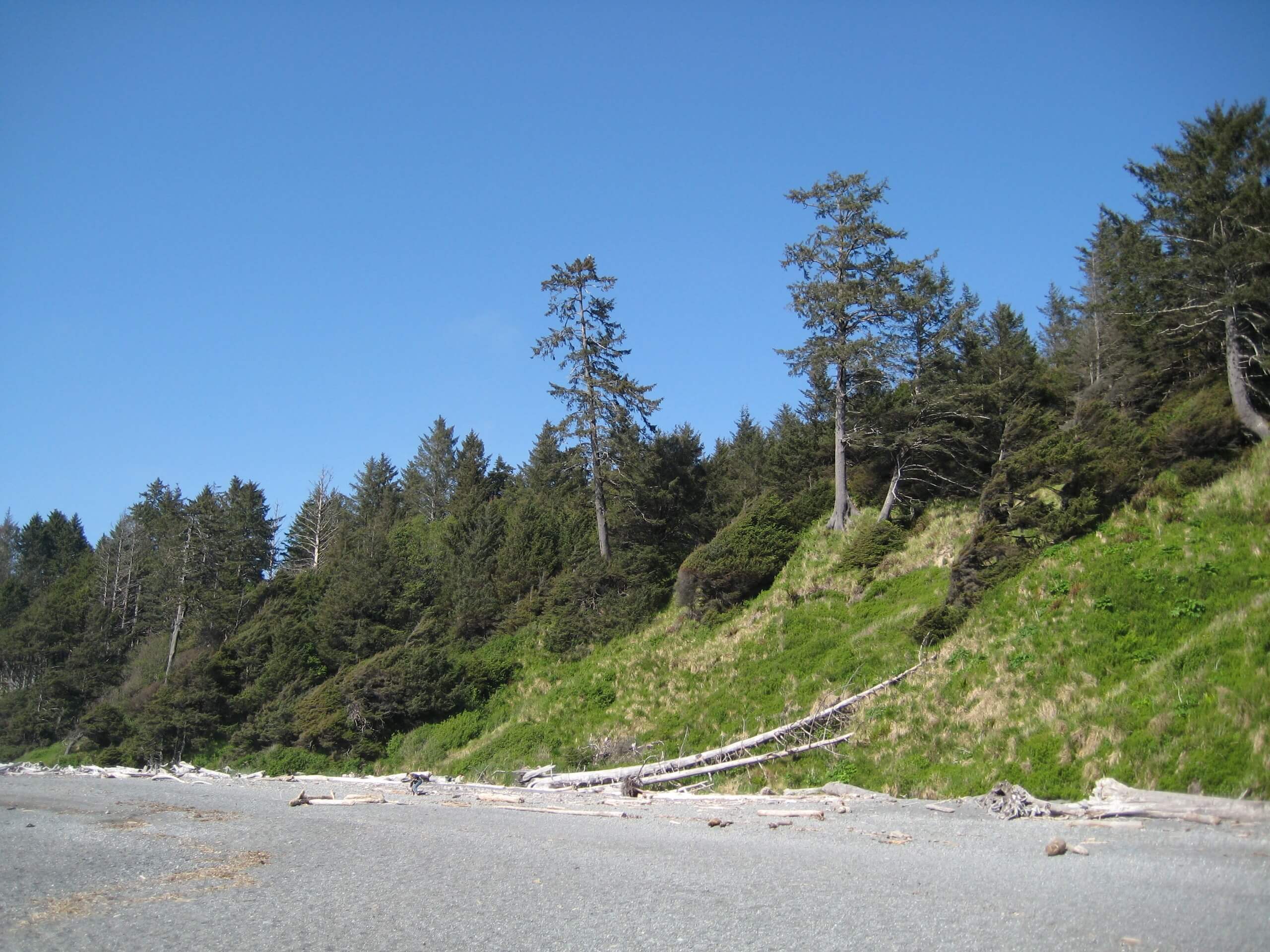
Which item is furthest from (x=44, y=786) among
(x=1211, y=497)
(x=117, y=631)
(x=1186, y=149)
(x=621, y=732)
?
(x=117, y=631)

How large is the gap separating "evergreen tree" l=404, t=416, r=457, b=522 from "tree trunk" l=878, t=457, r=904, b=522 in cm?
6058

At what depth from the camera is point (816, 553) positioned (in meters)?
29.2

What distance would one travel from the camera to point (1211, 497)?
17.4 m

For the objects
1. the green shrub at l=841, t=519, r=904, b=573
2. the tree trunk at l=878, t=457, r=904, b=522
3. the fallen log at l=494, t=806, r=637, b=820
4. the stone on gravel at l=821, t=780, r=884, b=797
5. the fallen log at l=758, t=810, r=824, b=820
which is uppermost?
the tree trunk at l=878, t=457, r=904, b=522

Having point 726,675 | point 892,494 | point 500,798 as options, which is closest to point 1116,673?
point 726,675

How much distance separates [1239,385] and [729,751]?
655 inches

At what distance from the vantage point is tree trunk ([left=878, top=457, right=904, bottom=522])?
94.8 ft

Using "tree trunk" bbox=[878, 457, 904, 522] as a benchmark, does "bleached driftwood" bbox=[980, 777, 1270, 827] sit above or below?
below

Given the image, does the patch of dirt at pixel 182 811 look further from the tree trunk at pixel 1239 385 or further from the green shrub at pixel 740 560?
the tree trunk at pixel 1239 385

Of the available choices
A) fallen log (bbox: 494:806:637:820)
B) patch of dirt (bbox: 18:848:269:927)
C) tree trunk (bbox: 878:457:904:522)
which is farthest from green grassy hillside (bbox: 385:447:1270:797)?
patch of dirt (bbox: 18:848:269:927)

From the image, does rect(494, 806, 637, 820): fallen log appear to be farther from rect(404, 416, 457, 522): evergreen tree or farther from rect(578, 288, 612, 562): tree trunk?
rect(404, 416, 457, 522): evergreen tree

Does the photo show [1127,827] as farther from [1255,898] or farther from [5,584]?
[5,584]

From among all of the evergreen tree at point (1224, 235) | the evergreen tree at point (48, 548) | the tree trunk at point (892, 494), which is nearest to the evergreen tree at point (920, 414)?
the tree trunk at point (892, 494)

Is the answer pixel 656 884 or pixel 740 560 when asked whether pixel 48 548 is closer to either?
pixel 740 560
